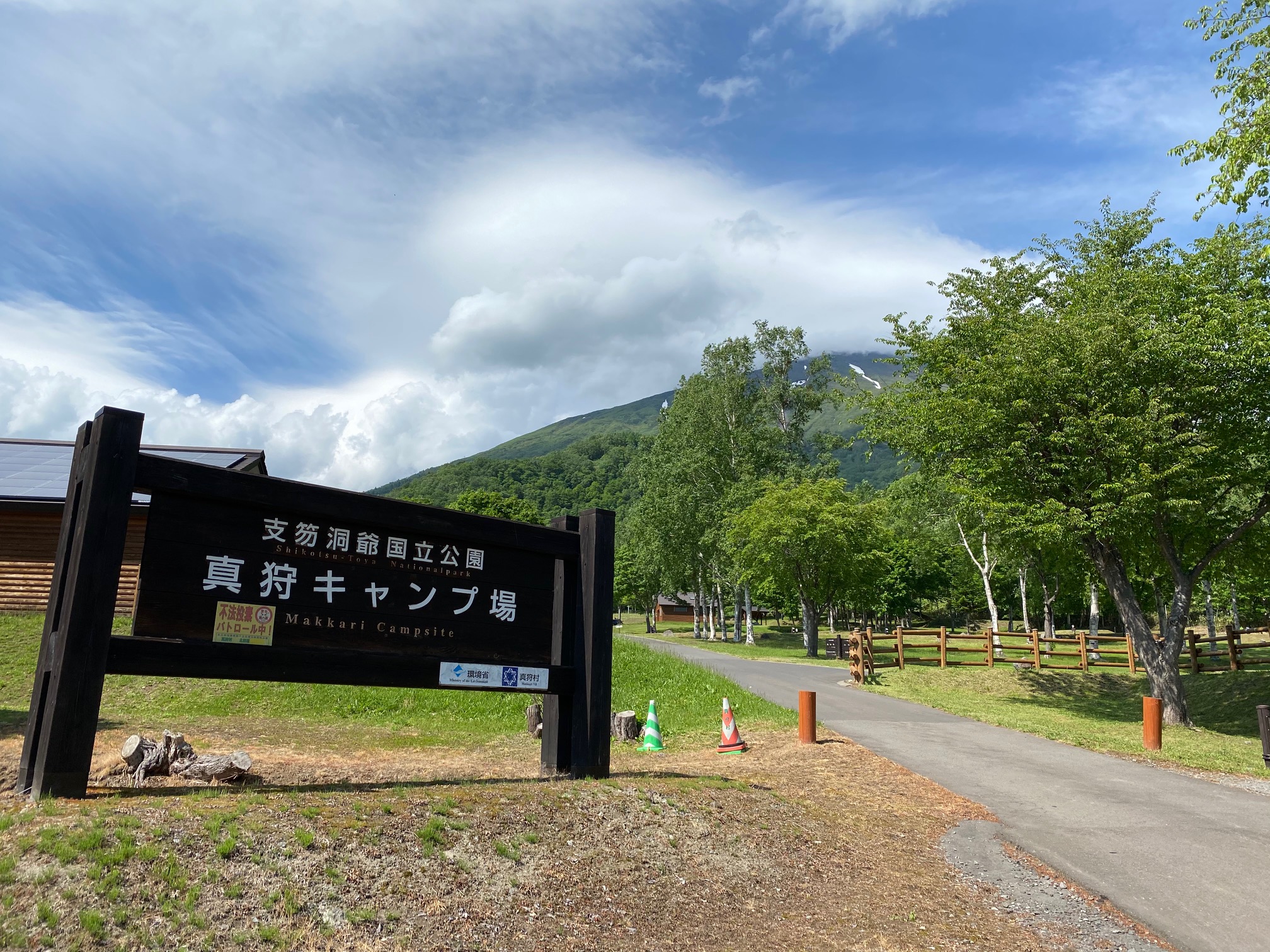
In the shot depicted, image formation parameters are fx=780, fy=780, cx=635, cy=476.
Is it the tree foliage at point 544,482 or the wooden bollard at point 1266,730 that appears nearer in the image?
the wooden bollard at point 1266,730

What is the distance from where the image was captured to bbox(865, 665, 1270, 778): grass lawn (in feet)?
43.5

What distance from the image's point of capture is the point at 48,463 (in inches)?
810

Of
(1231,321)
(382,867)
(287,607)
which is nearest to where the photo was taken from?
(382,867)

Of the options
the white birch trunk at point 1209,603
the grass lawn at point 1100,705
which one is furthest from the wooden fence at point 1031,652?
the white birch trunk at point 1209,603

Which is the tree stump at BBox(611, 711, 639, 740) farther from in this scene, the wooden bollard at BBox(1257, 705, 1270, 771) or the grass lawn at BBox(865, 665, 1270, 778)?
the wooden bollard at BBox(1257, 705, 1270, 771)

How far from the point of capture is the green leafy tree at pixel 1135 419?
16156 mm

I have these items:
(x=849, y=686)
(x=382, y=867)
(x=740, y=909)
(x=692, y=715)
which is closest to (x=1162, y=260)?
(x=849, y=686)

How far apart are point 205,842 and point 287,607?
1874 mm

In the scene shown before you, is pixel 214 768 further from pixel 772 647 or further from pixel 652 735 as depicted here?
pixel 772 647

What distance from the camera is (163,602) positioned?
5168 millimetres

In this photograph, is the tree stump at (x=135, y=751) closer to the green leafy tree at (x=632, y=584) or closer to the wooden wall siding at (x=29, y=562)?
the wooden wall siding at (x=29, y=562)

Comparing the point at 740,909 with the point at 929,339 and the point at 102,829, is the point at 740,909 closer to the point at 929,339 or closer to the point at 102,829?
the point at 102,829

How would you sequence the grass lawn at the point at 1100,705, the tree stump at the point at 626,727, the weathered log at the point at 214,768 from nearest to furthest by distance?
the weathered log at the point at 214,768
the tree stump at the point at 626,727
the grass lawn at the point at 1100,705

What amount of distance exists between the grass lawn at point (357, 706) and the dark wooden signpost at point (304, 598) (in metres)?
4.81
